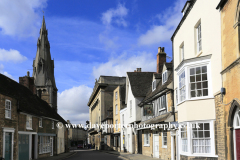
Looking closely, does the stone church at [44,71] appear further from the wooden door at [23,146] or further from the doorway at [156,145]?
the doorway at [156,145]

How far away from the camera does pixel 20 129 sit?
72.9ft

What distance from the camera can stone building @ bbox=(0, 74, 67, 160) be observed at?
62.1 feet

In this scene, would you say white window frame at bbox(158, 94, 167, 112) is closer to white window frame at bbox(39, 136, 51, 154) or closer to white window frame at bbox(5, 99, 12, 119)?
white window frame at bbox(5, 99, 12, 119)

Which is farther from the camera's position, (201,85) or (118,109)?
(118,109)

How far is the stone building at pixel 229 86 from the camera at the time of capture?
9930mm

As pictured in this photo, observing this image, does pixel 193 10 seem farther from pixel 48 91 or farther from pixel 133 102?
pixel 48 91

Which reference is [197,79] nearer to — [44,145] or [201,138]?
[201,138]

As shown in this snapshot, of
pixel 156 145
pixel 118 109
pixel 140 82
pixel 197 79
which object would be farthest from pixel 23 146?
pixel 118 109

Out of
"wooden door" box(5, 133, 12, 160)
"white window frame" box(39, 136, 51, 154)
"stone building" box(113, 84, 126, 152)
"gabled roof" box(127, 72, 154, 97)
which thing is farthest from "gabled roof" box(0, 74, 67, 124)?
"stone building" box(113, 84, 126, 152)

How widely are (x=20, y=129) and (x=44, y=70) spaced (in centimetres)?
7107

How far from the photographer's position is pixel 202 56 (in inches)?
513

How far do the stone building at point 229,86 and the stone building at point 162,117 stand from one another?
7104 millimetres

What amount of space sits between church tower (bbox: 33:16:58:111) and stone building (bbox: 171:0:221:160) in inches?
2987

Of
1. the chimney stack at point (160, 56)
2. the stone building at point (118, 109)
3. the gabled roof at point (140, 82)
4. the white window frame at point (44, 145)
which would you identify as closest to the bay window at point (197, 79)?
the chimney stack at point (160, 56)
